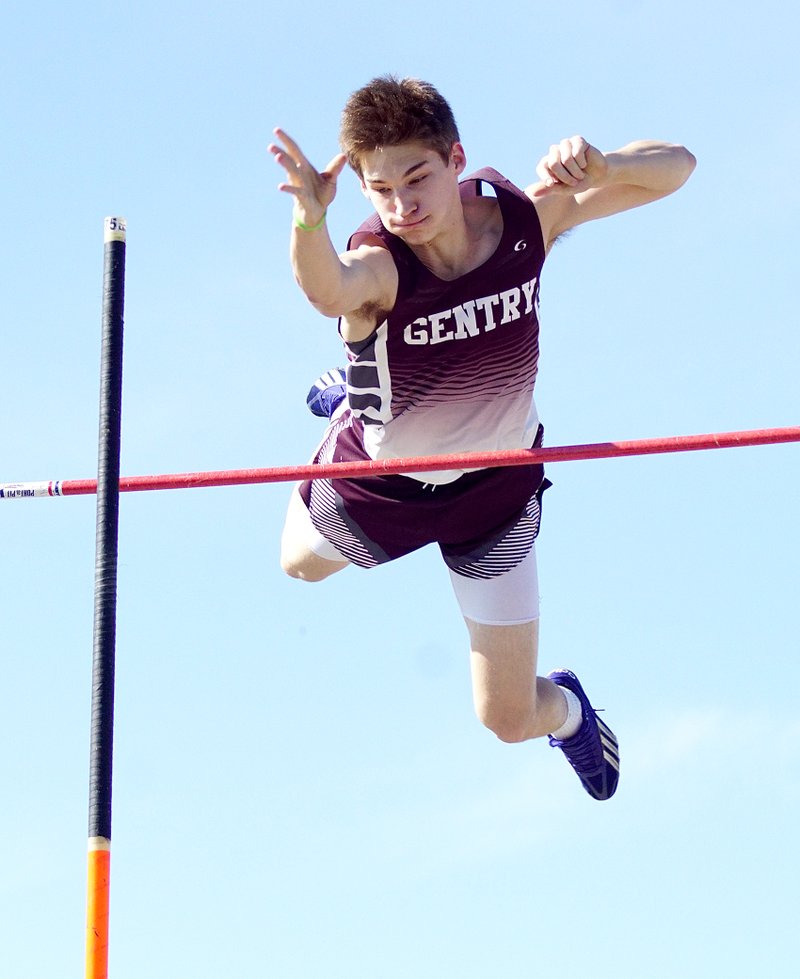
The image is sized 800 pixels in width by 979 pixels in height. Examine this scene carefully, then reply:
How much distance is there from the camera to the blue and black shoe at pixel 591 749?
7867mm

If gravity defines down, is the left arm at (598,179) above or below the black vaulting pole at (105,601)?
above

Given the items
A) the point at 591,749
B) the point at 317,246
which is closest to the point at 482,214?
the point at 317,246

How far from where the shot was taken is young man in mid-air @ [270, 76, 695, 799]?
573 centimetres

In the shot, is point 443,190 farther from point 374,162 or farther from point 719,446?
point 719,446

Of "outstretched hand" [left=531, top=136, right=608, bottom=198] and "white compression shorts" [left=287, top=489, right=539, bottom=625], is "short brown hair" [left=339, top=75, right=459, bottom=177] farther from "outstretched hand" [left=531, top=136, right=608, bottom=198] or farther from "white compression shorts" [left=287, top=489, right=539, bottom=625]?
"white compression shorts" [left=287, top=489, right=539, bottom=625]

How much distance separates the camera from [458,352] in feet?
20.1

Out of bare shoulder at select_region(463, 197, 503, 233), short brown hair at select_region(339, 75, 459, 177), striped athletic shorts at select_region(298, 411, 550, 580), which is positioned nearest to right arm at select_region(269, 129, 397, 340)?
short brown hair at select_region(339, 75, 459, 177)

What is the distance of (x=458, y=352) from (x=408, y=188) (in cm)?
66

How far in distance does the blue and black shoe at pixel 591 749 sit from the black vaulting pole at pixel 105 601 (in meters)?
3.03

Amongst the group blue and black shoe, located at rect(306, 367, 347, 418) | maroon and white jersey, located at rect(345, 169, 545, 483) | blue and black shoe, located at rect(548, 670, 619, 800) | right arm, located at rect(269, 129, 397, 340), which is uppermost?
right arm, located at rect(269, 129, 397, 340)

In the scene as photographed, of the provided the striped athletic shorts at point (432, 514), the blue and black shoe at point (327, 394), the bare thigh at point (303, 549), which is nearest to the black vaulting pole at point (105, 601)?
the striped athletic shorts at point (432, 514)

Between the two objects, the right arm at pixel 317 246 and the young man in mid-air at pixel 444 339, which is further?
the young man in mid-air at pixel 444 339

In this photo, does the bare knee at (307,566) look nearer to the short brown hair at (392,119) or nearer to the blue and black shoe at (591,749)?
the blue and black shoe at (591,749)

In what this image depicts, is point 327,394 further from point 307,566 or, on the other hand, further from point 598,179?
point 598,179
